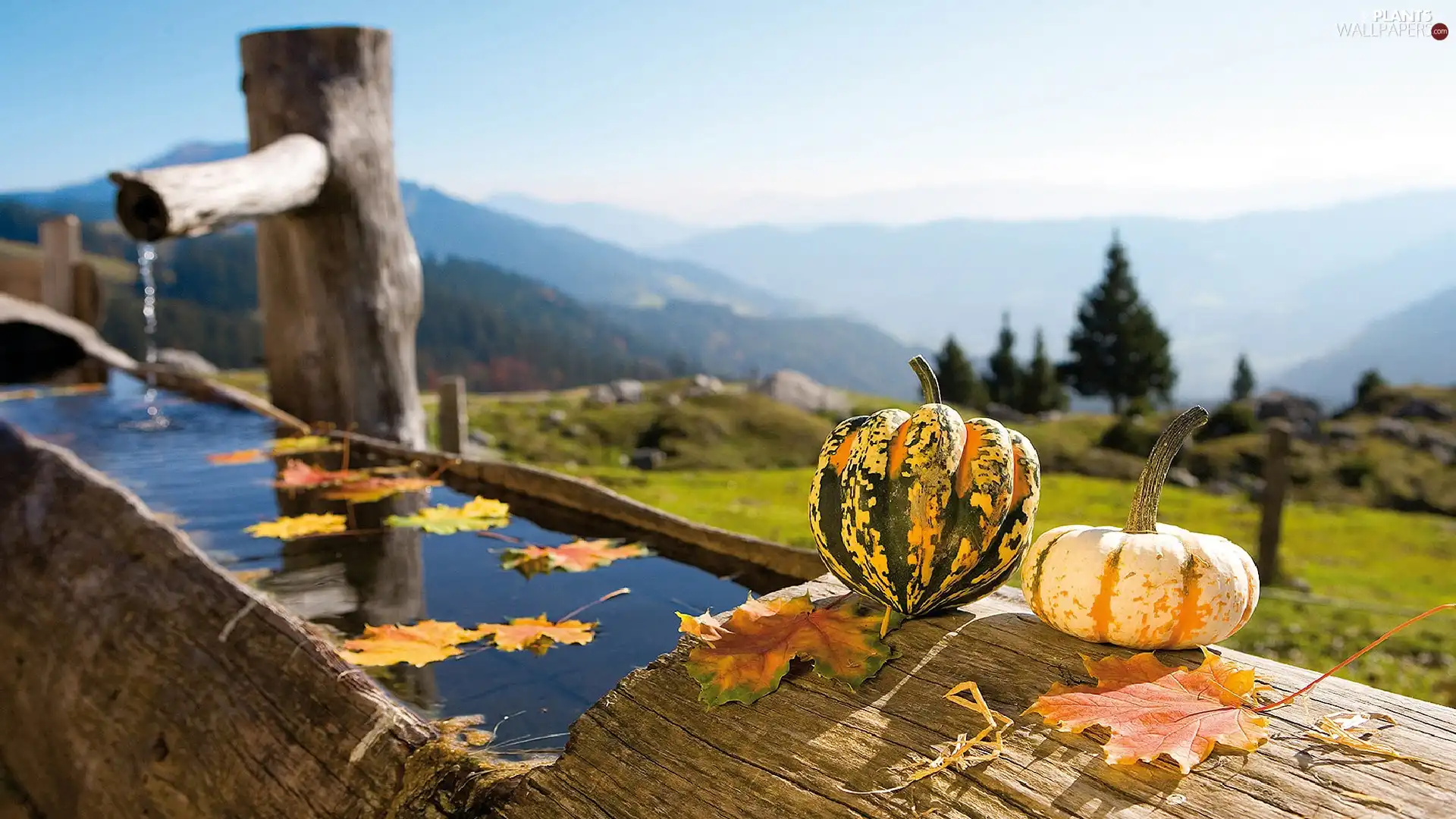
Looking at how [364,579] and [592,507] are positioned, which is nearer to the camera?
[364,579]

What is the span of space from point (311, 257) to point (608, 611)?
3.75m

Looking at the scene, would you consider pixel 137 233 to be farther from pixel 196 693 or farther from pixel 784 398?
pixel 784 398

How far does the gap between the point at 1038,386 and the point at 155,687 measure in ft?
127

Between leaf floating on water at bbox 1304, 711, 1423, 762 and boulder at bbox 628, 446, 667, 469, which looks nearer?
leaf floating on water at bbox 1304, 711, 1423, 762

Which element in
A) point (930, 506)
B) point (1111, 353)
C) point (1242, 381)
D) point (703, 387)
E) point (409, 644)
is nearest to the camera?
point (930, 506)

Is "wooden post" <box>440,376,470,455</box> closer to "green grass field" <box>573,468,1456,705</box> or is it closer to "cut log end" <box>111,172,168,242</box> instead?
"green grass field" <box>573,468,1456,705</box>

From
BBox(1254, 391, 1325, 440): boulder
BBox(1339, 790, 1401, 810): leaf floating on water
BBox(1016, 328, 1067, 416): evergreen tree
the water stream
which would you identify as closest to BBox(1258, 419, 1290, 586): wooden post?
BBox(1339, 790, 1401, 810): leaf floating on water

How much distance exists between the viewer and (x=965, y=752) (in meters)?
1.54

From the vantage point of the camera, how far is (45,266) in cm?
1391

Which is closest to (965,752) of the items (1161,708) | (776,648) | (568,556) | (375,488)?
(1161,708)

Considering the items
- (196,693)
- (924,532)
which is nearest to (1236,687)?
(924,532)

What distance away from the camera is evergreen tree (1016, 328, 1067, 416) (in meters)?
38.6

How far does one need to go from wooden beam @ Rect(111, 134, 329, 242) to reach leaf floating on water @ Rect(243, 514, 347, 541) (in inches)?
48.5

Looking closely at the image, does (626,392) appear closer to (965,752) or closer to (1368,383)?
(965,752)
